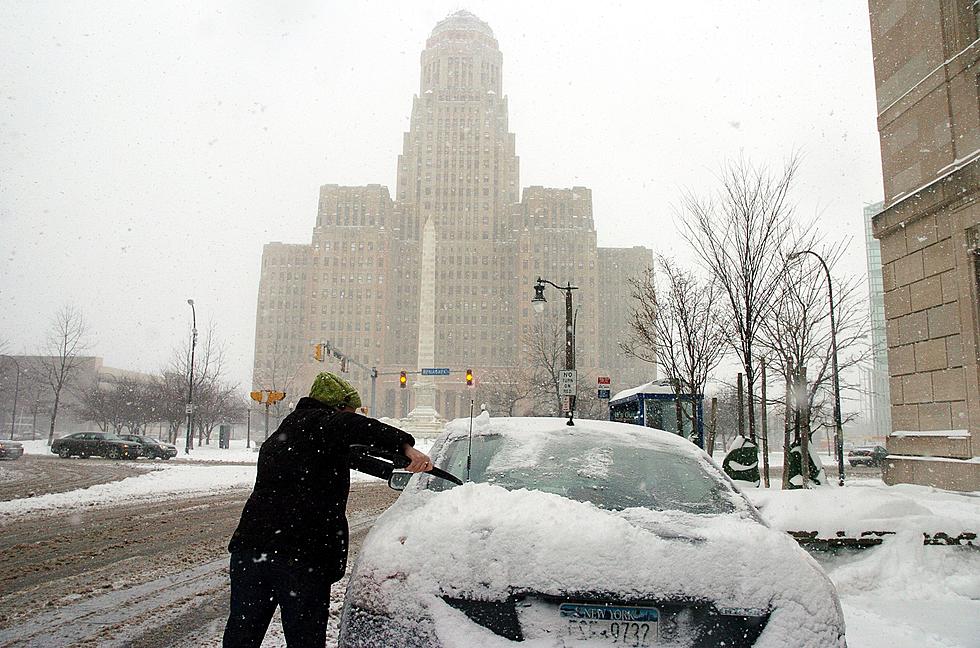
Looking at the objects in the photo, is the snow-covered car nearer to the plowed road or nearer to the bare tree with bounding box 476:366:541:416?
the plowed road

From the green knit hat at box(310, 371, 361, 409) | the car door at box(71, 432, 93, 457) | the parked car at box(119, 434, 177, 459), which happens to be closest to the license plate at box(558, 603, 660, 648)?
the green knit hat at box(310, 371, 361, 409)

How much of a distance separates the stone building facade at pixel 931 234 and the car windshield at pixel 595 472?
12023 millimetres

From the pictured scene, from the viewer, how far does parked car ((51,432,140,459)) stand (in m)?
33.4

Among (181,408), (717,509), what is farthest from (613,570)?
(181,408)

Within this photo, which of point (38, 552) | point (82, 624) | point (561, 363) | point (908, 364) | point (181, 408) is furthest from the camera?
point (561, 363)

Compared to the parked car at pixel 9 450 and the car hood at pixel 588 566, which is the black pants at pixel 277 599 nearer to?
the car hood at pixel 588 566

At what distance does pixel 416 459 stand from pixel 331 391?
0.65 metres

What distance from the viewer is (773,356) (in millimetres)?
18781

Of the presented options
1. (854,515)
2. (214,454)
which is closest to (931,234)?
(854,515)

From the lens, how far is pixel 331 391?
10.9ft

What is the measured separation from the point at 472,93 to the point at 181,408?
4553 inches

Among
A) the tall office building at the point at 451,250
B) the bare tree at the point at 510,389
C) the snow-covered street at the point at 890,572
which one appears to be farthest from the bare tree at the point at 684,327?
the tall office building at the point at 451,250

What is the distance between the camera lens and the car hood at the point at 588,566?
2252mm

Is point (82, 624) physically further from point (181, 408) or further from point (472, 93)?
point (472, 93)
